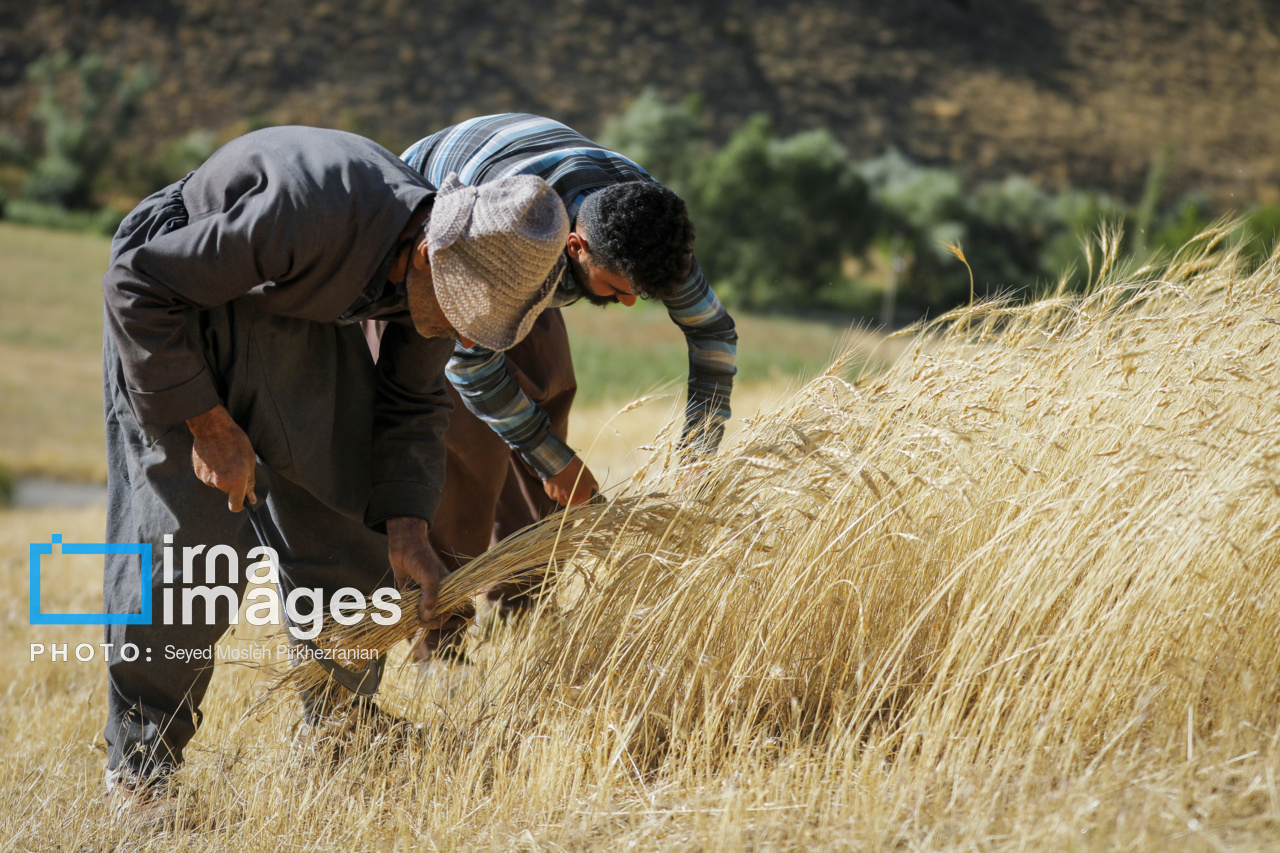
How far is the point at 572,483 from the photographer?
2762 millimetres

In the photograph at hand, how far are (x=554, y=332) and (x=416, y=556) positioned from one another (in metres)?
1.07

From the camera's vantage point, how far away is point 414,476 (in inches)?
93.4

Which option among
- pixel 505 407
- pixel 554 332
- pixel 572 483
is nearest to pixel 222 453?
pixel 505 407

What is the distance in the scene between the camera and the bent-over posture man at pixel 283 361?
190 cm

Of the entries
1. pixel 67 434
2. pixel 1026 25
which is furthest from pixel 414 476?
pixel 1026 25

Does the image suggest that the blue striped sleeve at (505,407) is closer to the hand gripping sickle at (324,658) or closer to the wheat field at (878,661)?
the wheat field at (878,661)

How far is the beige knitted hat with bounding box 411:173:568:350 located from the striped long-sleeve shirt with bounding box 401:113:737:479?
0.53m

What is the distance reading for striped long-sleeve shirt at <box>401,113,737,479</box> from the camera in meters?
2.60

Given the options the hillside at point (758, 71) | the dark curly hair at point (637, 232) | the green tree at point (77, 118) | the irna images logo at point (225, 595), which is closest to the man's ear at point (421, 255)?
the dark curly hair at point (637, 232)

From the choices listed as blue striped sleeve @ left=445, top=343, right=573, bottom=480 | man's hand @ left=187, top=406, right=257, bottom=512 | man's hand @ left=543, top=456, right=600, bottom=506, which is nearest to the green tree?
blue striped sleeve @ left=445, top=343, right=573, bottom=480

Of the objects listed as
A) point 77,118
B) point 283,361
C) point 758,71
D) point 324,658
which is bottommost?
point 77,118

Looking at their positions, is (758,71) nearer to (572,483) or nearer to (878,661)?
(572,483)

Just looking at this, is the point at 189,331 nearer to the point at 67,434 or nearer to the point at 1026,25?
the point at 67,434

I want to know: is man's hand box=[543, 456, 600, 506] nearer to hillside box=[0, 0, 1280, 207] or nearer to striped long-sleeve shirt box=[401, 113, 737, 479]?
striped long-sleeve shirt box=[401, 113, 737, 479]
